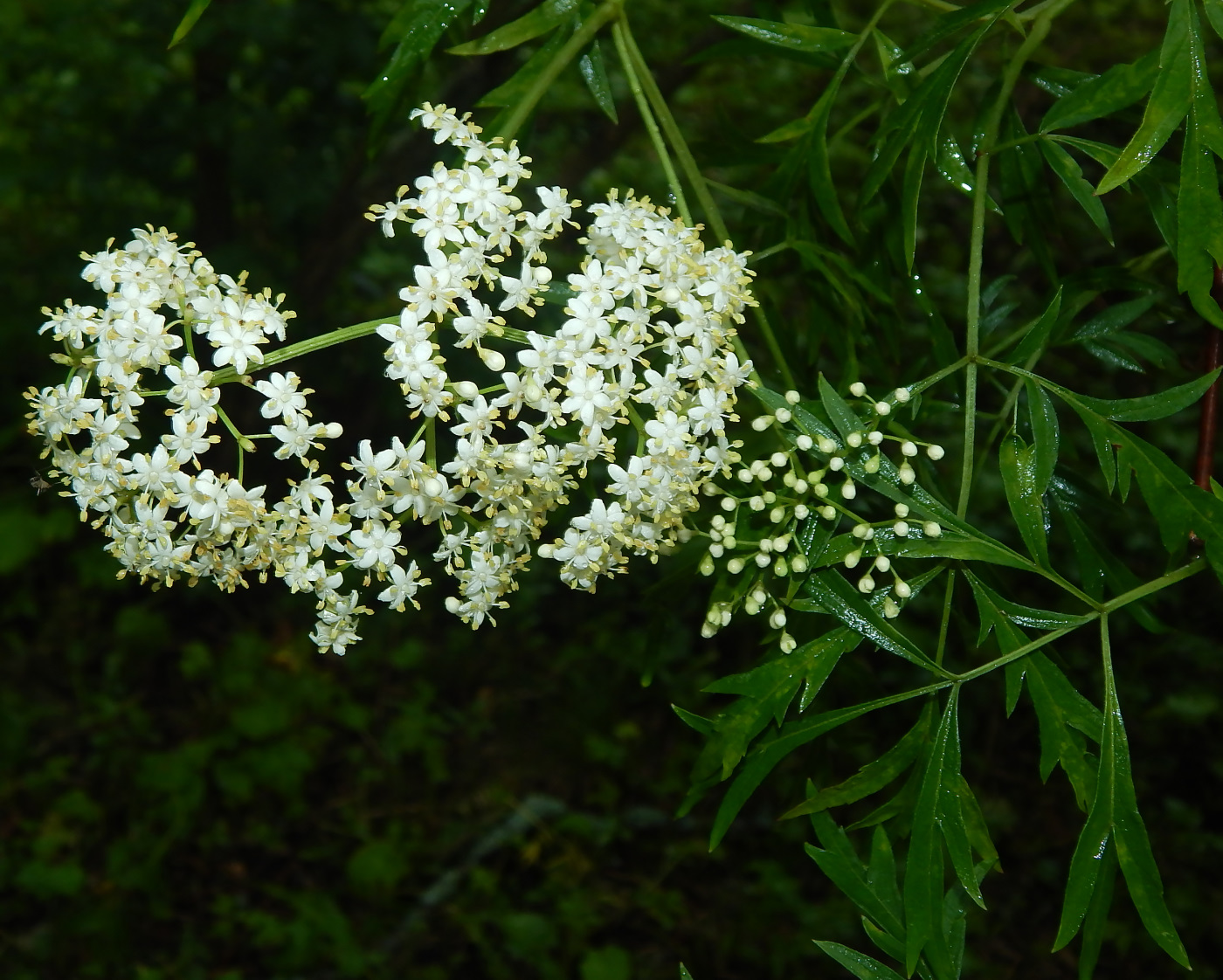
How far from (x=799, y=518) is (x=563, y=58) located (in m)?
0.74

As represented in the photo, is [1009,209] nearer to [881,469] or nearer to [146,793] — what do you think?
[881,469]

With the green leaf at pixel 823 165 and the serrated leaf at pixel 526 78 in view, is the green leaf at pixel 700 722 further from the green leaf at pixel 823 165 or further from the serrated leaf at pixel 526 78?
the serrated leaf at pixel 526 78

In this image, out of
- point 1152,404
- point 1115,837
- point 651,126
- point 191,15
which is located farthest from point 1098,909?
point 191,15

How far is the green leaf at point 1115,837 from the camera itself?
1.25 meters

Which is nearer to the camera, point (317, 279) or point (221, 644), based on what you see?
point (317, 279)

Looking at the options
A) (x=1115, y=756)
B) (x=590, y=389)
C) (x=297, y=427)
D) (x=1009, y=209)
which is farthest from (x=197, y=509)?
(x=1009, y=209)

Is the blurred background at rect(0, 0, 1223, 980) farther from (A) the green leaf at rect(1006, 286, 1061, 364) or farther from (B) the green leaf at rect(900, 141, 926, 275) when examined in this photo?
(A) the green leaf at rect(1006, 286, 1061, 364)

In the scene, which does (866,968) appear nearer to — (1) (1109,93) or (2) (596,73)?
(1) (1109,93)

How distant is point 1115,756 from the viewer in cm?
129

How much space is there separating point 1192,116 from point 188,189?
3111mm

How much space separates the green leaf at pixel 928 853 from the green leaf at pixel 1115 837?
0.14m

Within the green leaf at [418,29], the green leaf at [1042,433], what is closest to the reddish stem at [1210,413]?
the green leaf at [1042,433]

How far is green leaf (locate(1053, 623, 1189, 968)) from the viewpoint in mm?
1255

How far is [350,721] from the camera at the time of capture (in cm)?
412
